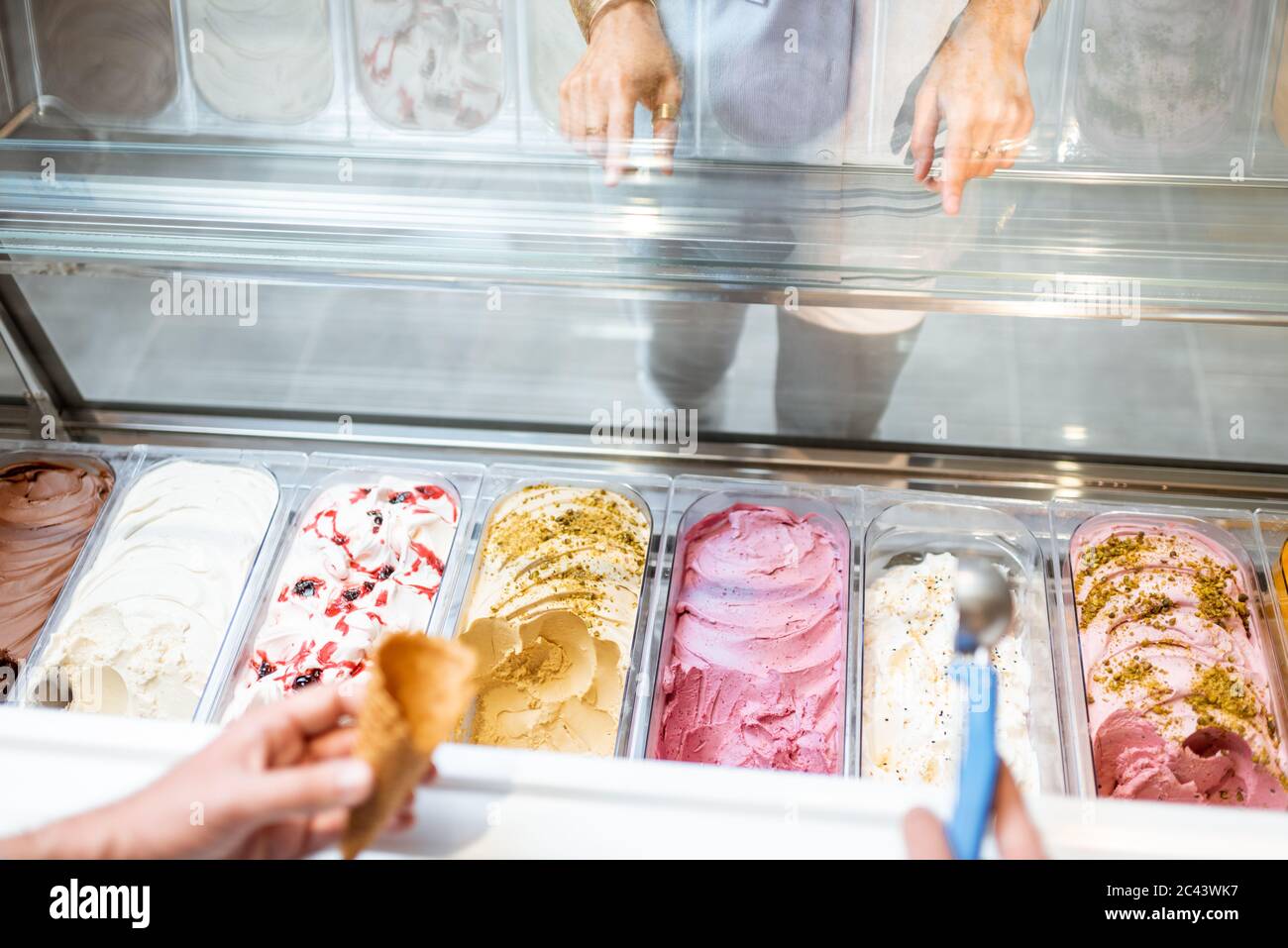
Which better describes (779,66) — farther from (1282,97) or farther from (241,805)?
(241,805)

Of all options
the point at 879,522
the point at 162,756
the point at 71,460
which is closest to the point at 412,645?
the point at 162,756

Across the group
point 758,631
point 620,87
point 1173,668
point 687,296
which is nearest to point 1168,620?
point 1173,668

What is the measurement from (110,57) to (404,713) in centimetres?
151

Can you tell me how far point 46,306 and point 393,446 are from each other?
1.02 metres

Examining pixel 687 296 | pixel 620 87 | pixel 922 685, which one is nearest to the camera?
pixel 687 296

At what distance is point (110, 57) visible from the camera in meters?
1.81

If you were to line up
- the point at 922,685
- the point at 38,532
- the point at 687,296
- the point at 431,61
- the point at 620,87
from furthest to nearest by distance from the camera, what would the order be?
the point at 38,532, the point at 431,61, the point at 922,685, the point at 620,87, the point at 687,296

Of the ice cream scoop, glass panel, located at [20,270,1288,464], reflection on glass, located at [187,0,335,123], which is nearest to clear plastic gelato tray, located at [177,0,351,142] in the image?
reflection on glass, located at [187,0,335,123]

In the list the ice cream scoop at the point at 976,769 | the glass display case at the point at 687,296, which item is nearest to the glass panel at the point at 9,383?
the glass display case at the point at 687,296

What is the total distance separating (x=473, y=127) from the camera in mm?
1701

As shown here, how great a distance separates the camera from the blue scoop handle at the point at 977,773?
2.74 ft

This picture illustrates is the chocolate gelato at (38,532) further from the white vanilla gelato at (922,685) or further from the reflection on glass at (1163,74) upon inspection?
the reflection on glass at (1163,74)

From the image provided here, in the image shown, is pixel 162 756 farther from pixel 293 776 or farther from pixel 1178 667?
pixel 1178 667
